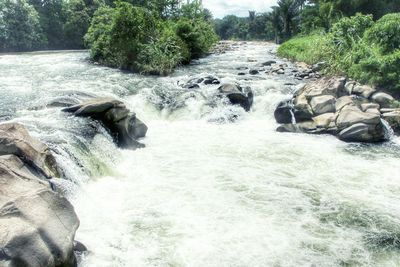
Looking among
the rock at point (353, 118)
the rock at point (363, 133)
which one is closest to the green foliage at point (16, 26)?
the rock at point (353, 118)

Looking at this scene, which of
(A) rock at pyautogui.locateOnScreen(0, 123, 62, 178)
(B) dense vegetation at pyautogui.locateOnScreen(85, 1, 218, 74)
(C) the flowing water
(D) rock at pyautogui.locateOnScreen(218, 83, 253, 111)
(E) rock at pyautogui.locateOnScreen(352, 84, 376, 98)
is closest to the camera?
(C) the flowing water

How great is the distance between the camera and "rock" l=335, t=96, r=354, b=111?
1478 cm

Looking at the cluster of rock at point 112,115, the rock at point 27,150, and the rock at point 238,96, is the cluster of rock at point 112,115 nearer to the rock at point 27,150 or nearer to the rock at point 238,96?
the rock at point 27,150

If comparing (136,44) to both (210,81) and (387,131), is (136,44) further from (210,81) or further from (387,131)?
(387,131)

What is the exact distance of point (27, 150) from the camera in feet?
25.8

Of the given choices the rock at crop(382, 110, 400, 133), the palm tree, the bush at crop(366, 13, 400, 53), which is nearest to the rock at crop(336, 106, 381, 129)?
the rock at crop(382, 110, 400, 133)

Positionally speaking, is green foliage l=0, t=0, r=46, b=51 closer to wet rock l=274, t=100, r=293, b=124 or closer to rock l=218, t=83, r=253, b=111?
rock l=218, t=83, r=253, b=111

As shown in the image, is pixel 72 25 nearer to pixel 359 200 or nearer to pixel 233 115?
pixel 233 115

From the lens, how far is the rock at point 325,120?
14499mm

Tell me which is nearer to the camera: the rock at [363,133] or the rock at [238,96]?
the rock at [363,133]

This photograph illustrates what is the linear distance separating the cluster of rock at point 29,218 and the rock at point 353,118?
10.9 m

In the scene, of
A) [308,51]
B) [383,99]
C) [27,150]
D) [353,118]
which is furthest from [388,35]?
[27,150]

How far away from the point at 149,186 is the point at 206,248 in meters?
3.20

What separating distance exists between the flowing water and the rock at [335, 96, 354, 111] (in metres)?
1.75
